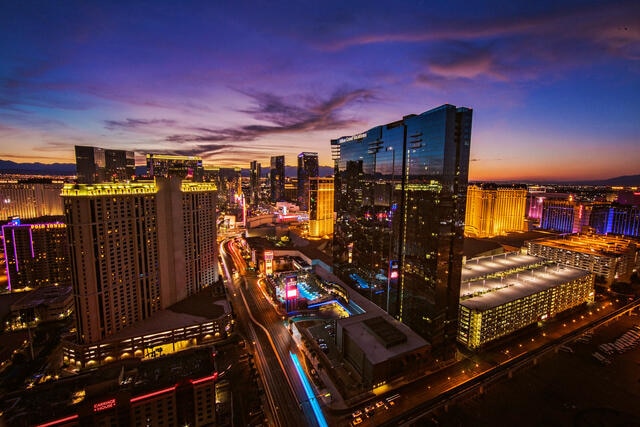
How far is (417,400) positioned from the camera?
45594 millimetres

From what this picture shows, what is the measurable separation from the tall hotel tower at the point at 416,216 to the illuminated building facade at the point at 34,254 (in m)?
86.6

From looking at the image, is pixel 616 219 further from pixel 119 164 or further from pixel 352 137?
pixel 119 164

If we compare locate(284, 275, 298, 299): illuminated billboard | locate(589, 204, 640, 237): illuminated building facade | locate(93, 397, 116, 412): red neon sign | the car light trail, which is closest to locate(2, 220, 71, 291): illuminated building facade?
locate(93, 397, 116, 412): red neon sign

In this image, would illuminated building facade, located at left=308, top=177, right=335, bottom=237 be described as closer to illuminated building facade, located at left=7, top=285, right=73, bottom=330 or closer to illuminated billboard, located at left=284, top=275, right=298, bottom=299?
illuminated billboard, located at left=284, top=275, right=298, bottom=299

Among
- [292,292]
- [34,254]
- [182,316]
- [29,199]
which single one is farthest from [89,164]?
[292,292]

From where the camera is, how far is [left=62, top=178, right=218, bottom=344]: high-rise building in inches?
2121

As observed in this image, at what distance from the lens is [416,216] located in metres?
57.7

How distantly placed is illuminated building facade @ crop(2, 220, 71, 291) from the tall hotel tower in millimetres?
86650

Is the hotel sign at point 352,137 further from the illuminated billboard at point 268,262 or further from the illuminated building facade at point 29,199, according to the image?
the illuminated building facade at point 29,199

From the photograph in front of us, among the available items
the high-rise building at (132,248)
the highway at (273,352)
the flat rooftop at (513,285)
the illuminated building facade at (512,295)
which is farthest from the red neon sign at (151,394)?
the flat rooftop at (513,285)

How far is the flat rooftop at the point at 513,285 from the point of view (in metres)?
61.1

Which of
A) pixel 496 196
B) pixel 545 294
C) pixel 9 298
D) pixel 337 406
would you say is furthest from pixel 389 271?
pixel 496 196

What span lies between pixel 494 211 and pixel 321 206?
91.6 metres

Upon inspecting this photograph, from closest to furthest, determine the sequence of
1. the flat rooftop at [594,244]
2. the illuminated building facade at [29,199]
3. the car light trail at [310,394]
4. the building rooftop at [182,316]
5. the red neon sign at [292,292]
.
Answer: the car light trail at [310,394], the building rooftop at [182,316], the red neon sign at [292,292], the flat rooftop at [594,244], the illuminated building facade at [29,199]
